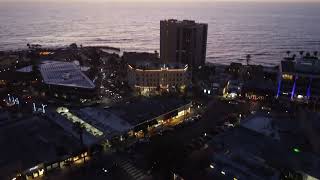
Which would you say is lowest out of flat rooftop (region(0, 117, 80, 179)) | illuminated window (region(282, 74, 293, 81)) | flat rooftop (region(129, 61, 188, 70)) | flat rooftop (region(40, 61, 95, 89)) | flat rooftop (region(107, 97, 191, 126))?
flat rooftop (region(0, 117, 80, 179))

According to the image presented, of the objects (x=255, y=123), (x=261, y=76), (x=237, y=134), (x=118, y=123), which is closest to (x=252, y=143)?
(x=237, y=134)

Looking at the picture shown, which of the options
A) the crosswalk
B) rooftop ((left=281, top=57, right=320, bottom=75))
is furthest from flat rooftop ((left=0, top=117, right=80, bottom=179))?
rooftop ((left=281, top=57, right=320, bottom=75))

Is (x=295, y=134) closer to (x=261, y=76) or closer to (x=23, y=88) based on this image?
(x=261, y=76)

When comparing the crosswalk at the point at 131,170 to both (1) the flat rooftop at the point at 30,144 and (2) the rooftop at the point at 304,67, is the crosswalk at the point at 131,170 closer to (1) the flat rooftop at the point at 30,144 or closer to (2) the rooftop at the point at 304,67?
(1) the flat rooftop at the point at 30,144

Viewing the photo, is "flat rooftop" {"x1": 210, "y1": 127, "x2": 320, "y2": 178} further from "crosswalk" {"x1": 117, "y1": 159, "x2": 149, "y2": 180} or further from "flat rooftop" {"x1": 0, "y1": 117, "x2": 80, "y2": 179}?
"flat rooftop" {"x1": 0, "y1": 117, "x2": 80, "y2": 179}

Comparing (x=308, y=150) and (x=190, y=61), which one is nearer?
(x=308, y=150)

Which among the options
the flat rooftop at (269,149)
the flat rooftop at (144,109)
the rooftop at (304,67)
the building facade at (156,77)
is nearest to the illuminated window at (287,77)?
the rooftop at (304,67)

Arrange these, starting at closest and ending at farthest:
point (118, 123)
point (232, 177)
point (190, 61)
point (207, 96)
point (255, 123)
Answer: point (232, 177)
point (255, 123)
point (118, 123)
point (207, 96)
point (190, 61)
